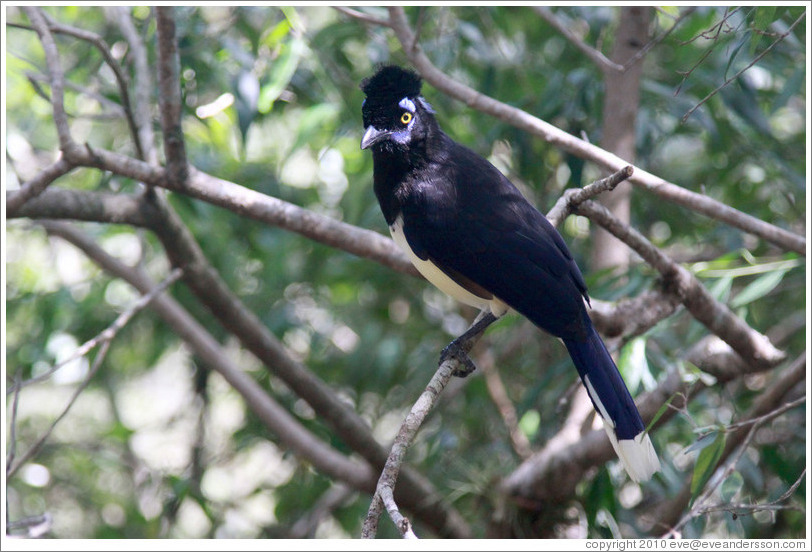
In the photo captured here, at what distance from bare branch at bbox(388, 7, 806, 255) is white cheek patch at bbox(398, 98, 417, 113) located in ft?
0.56

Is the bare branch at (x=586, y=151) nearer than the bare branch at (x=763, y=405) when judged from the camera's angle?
Yes

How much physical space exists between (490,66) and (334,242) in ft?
4.04

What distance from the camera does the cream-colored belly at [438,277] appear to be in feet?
10.1

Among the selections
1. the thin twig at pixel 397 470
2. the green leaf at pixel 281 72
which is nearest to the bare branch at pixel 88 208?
the green leaf at pixel 281 72

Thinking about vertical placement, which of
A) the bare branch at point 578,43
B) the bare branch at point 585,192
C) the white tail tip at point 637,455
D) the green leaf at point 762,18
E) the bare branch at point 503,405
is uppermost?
the green leaf at point 762,18

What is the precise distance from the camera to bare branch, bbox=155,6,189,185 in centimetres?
313

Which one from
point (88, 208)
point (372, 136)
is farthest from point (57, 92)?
point (372, 136)

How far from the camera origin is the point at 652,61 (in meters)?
4.85

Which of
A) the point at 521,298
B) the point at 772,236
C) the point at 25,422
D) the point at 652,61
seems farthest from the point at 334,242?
the point at 25,422

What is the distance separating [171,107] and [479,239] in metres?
1.27

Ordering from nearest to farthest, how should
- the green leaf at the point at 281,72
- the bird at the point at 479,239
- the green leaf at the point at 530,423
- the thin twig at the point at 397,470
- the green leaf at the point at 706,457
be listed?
the thin twig at the point at 397,470 < the green leaf at the point at 706,457 < the bird at the point at 479,239 < the green leaf at the point at 281,72 < the green leaf at the point at 530,423

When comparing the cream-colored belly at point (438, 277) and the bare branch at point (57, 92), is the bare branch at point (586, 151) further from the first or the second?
the bare branch at point (57, 92)

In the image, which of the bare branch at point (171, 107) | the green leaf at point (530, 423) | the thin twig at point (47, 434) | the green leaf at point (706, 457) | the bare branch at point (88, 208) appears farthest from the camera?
the green leaf at point (530, 423)

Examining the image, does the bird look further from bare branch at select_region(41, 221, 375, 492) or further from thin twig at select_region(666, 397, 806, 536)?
bare branch at select_region(41, 221, 375, 492)
